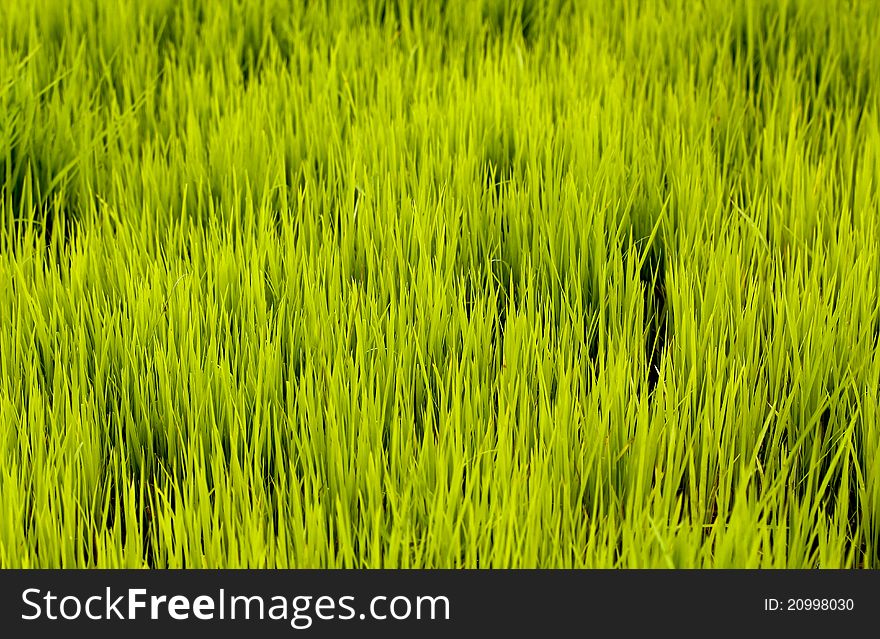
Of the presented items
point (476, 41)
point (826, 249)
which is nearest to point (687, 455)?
point (826, 249)

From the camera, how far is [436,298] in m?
1.13

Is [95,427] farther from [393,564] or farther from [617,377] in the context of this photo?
[617,377]

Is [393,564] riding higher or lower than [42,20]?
lower

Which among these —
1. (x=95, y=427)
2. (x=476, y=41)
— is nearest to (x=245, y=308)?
(x=95, y=427)

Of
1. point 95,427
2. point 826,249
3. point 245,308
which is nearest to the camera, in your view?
point 95,427

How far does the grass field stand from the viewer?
928 mm

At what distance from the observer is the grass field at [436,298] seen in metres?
0.93

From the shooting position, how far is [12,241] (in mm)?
1349

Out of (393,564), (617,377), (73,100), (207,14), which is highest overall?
(207,14)

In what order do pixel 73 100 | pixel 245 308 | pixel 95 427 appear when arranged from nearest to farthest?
1. pixel 95 427
2. pixel 245 308
3. pixel 73 100

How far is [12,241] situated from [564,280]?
2.44 feet

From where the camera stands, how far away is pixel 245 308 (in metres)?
1.16

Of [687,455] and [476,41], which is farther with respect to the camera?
[476,41]

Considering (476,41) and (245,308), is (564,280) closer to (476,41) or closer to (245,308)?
(245,308)
